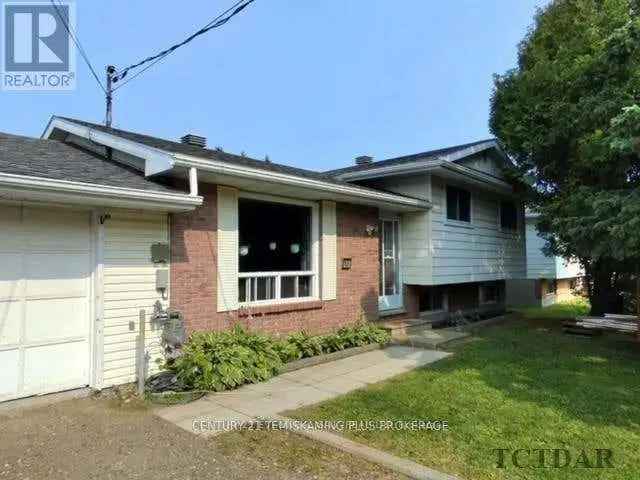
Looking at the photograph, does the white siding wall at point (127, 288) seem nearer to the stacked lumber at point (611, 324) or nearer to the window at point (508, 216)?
the stacked lumber at point (611, 324)

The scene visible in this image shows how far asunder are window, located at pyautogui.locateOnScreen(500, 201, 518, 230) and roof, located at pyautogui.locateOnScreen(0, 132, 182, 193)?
36.9ft

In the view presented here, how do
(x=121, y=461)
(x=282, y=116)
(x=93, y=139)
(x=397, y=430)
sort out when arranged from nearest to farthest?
(x=121, y=461), (x=397, y=430), (x=93, y=139), (x=282, y=116)

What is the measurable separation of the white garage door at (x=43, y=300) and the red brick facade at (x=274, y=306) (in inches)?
49.9

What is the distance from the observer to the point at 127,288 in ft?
20.6

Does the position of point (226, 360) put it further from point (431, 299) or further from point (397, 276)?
point (431, 299)

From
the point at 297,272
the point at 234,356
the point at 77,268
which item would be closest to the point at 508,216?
the point at 297,272

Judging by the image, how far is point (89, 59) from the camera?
13.2 m

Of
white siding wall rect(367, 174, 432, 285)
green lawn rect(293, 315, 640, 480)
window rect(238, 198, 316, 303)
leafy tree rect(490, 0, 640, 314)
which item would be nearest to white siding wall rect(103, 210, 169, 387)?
window rect(238, 198, 316, 303)

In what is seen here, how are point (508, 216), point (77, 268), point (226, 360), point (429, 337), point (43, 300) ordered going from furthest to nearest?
point (508, 216), point (429, 337), point (226, 360), point (77, 268), point (43, 300)

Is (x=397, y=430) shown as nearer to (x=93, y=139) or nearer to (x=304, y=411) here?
(x=304, y=411)

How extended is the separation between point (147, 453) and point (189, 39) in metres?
8.34

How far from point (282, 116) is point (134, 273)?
22.5 meters

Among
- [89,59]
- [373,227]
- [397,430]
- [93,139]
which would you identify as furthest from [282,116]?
[397,430]

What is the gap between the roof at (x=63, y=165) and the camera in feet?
17.6
